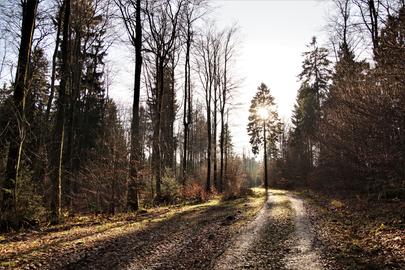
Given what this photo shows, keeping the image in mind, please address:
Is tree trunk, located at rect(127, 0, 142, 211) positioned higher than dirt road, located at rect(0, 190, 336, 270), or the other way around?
tree trunk, located at rect(127, 0, 142, 211)

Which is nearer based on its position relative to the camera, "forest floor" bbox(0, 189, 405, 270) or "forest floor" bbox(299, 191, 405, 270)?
"forest floor" bbox(299, 191, 405, 270)

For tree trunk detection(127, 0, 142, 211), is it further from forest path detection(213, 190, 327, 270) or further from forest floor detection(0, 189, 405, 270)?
forest path detection(213, 190, 327, 270)

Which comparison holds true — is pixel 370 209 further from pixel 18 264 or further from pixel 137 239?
pixel 18 264

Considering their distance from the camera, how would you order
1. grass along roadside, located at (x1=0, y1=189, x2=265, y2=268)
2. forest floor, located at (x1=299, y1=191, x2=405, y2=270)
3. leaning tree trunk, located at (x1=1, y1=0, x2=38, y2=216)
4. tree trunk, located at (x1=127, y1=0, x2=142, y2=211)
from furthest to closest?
tree trunk, located at (x1=127, y1=0, x2=142, y2=211), leaning tree trunk, located at (x1=1, y1=0, x2=38, y2=216), grass along roadside, located at (x1=0, y1=189, x2=265, y2=268), forest floor, located at (x1=299, y1=191, x2=405, y2=270)

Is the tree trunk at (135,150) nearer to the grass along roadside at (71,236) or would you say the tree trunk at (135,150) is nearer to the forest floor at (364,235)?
the grass along roadside at (71,236)

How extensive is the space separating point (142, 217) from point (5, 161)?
560 centimetres

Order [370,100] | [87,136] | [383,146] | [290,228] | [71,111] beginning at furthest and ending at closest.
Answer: [87,136]
[71,111]
[383,146]
[370,100]
[290,228]

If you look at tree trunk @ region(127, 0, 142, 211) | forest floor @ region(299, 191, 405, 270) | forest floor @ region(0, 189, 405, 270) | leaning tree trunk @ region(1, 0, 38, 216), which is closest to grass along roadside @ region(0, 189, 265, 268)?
forest floor @ region(0, 189, 405, 270)

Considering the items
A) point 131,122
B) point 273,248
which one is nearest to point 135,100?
point 131,122

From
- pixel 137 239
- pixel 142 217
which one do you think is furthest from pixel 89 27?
pixel 137 239

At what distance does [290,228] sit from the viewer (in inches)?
442

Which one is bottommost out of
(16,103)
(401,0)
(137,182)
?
(137,182)

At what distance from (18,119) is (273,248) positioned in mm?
8851

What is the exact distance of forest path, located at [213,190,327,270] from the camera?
23.4 ft
